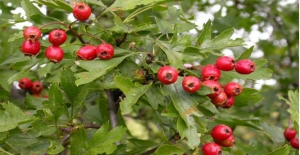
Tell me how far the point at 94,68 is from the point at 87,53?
0.07 meters

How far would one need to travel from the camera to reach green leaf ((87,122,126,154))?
61.3 inches

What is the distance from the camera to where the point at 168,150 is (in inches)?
60.8

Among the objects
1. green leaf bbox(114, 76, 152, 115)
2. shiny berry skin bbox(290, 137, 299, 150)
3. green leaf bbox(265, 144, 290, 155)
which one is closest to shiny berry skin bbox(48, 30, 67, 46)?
green leaf bbox(114, 76, 152, 115)

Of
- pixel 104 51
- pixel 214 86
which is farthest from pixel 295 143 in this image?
pixel 104 51

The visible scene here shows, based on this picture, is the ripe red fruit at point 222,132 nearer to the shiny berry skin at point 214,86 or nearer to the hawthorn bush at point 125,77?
the hawthorn bush at point 125,77

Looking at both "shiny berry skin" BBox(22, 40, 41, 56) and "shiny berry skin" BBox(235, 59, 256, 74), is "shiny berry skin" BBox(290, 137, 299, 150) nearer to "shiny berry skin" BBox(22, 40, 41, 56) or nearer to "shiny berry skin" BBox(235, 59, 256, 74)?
"shiny berry skin" BBox(235, 59, 256, 74)

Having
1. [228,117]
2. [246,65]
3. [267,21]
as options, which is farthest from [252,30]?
[246,65]

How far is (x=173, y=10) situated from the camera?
6.08 feet

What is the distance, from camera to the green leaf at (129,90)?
4.84 feet

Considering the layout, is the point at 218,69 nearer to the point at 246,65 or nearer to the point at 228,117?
the point at 246,65

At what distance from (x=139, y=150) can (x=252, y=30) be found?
247cm

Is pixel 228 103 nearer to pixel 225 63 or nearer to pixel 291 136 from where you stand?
pixel 225 63

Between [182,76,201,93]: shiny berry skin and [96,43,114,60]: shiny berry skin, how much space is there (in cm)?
28

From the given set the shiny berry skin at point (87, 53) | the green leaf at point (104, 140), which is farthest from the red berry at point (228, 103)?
the shiny berry skin at point (87, 53)
